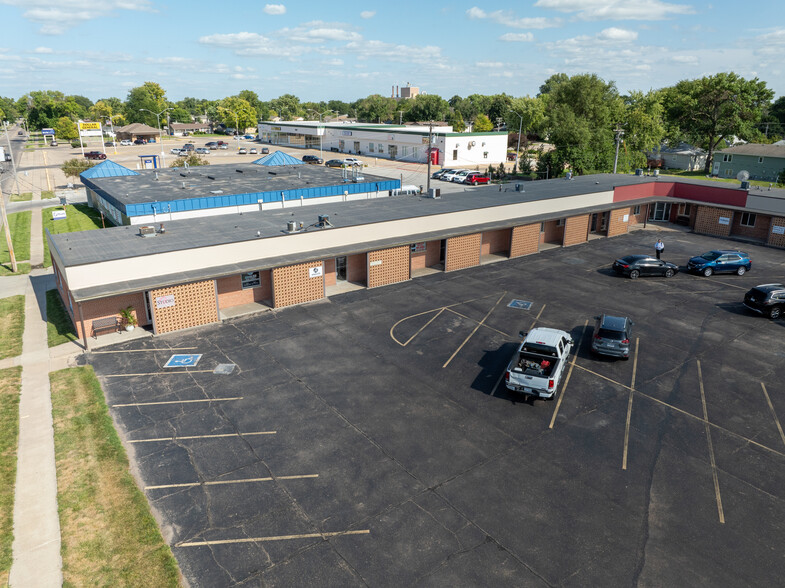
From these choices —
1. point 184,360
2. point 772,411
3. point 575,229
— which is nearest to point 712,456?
point 772,411

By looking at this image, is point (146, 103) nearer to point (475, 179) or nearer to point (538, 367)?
point (475, 179)

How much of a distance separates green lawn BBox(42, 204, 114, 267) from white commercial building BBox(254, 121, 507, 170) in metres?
51.8

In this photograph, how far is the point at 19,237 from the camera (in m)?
45.7

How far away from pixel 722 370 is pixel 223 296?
25447 millimetres

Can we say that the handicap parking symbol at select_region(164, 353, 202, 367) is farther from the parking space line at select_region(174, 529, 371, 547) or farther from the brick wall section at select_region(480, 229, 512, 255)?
the brick wall section at select_region(480, 229, 512, 255)

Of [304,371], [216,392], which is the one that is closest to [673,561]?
[304,371]

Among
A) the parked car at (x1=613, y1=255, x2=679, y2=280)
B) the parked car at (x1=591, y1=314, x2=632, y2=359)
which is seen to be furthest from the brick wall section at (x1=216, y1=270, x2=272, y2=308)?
the parked car at (x1=613, y1=255, x2=679, y2=280)

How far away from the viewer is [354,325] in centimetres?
2719

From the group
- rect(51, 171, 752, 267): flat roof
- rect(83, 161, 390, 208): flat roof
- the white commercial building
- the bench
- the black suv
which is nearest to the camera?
the bench

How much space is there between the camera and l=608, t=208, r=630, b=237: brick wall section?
4669 cm

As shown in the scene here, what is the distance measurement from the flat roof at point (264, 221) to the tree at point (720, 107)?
49981 mm

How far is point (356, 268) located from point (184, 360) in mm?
13902

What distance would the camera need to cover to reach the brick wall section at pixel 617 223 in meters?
46.7

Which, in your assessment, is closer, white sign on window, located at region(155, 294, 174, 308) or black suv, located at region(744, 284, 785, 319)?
white sign on window, located at region(155, 294, 174, 308)
